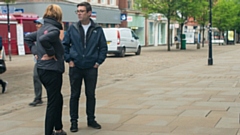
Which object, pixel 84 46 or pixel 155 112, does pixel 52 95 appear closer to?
pixel 84 46

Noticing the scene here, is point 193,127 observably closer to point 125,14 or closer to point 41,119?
point 41,119

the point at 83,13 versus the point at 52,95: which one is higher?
the point at 83,13

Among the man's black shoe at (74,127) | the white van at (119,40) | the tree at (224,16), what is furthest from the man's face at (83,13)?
the tree at (224,16)

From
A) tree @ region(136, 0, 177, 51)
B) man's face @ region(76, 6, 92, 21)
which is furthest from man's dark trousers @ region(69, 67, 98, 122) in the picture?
tree @ region(136, 0, 177, 51)

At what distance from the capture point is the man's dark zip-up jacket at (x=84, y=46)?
723 centimetres

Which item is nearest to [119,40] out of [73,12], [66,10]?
[66,10]

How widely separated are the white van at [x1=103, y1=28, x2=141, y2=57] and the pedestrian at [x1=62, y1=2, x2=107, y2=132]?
75.1 feet

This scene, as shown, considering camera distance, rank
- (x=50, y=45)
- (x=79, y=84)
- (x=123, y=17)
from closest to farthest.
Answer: (x=50, y=45) → (x=79, y=84) → (x=123, y=17)

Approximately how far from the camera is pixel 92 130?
24.1 feet

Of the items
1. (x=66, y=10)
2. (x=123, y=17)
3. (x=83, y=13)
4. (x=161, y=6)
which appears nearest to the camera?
(x=83, y=13)

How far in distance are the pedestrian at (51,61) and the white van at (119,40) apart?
23.6 m

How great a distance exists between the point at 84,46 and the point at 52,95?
1075 mm

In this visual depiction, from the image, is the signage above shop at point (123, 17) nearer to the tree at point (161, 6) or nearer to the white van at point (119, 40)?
the tree at point (161, 6)

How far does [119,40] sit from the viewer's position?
100.0 ft
